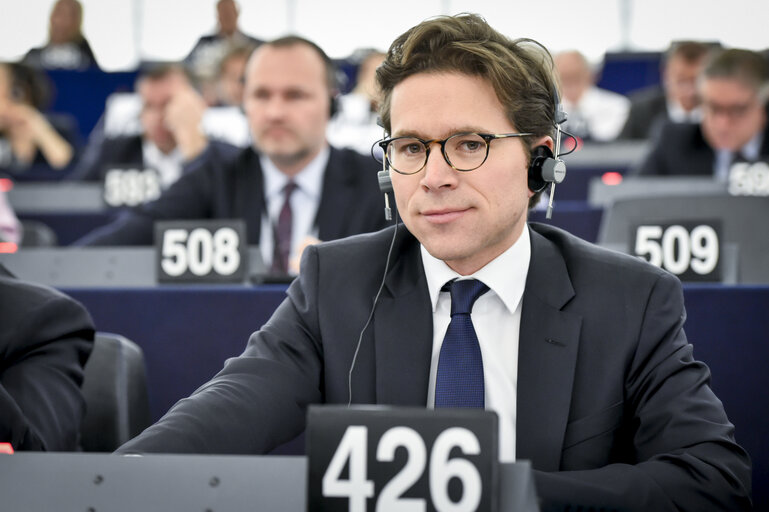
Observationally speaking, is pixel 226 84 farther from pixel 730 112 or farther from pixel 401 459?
pixel 401 459

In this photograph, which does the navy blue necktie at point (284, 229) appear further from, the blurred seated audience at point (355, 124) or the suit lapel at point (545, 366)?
the blurred seated audience at point (355, 124)

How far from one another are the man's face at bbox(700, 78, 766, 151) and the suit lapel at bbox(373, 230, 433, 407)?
142 inches

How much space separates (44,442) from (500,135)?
2.78 ft

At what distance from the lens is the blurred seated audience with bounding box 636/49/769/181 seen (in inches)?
190

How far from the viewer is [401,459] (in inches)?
40.7

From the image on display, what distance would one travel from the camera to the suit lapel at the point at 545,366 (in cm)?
152

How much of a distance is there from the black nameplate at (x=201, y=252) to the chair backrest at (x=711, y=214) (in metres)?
1.03

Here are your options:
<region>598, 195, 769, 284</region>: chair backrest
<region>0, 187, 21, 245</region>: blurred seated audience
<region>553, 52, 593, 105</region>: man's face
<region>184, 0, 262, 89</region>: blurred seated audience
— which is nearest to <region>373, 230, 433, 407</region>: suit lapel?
<region>598, 195, 769, 284</region>: chair backrest

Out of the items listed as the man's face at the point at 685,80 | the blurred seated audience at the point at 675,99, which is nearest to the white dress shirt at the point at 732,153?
the blurred seated audience at the point at 675,99

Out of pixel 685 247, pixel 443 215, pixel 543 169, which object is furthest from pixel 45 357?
pixel 685 247

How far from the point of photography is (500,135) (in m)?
1.52

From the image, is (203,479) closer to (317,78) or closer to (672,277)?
(672,277)

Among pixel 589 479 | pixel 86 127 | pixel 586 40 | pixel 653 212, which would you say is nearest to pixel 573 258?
pixel 589 479

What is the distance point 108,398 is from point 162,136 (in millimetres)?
4344
